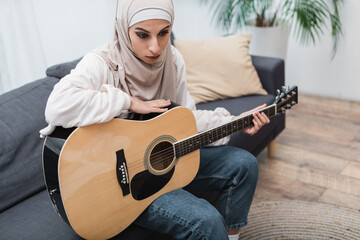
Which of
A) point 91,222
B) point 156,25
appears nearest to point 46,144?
point 91,222

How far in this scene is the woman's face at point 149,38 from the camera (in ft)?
4.11

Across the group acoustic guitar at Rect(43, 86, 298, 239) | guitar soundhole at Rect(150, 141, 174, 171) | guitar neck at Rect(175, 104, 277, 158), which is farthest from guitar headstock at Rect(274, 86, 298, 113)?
guitar soundhole at Rect(150, 141, 174, 171)

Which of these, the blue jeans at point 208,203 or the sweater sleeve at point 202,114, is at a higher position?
the sweater sleeve at point 202,114

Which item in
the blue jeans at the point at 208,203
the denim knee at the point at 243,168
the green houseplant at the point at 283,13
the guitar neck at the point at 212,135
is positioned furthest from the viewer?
the green houseplant at the point at 283,13

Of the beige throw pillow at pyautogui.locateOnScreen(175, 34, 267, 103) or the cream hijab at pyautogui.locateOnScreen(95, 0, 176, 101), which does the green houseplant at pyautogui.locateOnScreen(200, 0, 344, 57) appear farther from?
the cream hijab at pyautogui.locateOnScreen(95, 0, 176, 101)

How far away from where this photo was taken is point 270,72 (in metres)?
2.24

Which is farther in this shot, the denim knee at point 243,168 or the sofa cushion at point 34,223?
the denim knee at point 243,168

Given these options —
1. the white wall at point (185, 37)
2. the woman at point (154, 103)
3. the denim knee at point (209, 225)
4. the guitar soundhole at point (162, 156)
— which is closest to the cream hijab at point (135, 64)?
the woman at point (154, 103)

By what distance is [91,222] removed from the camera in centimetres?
117

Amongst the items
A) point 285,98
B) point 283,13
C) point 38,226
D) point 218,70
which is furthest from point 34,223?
point 283,13

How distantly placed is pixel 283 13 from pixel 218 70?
1.02 m

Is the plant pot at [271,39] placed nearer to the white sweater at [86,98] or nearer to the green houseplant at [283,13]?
the green houseplant at [283,13]

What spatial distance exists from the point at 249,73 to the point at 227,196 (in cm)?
93

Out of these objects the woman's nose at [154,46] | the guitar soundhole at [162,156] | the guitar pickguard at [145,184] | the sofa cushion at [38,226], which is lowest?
the sofa cushion at [38,226]
